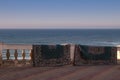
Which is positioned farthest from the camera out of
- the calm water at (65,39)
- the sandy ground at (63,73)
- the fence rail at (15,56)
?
the calm water at (65,39)

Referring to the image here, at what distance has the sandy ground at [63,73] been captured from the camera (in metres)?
9.47

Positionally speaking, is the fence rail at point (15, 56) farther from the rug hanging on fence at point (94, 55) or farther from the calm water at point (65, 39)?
→ the calm water at point (65, 39)

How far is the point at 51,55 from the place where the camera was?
12023 millimetres

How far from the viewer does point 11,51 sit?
1316 centimetres

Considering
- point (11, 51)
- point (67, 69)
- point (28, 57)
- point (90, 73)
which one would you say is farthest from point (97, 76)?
point (11, 51)

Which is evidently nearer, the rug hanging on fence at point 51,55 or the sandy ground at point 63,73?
the sandy ground at point 63,73

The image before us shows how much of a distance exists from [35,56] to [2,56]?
113 centimetres

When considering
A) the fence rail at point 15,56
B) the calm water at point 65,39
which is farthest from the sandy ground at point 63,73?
the calm water at point 65,39

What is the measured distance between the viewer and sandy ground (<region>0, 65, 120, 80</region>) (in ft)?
31.1

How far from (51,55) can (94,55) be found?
60.0 inches

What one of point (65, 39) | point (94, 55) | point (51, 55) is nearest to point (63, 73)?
point (51, 55)

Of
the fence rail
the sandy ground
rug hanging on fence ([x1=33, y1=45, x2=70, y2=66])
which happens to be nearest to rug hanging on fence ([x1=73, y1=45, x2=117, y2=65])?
rug hanging on fence ([x1=33, y1=45, x2=70, y2=66])

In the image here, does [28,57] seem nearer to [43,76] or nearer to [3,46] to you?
[3,46]

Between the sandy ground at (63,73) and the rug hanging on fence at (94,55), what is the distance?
530 millimetres
